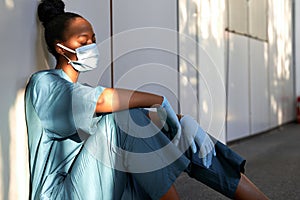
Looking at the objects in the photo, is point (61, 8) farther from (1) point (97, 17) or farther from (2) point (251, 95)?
(2) point (251, 95)

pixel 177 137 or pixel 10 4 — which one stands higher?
pixel 10 4

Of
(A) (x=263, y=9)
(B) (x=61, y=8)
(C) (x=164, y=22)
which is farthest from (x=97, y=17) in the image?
(A) (x=263, y=9)

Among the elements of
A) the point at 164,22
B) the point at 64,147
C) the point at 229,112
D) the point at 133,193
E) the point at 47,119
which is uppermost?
the point at 164,22

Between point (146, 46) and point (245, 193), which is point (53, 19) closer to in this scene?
point (245, 193)

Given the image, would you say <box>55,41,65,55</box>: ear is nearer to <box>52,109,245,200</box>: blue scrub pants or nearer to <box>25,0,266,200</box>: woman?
<box>25,0,266,200</box>: woman

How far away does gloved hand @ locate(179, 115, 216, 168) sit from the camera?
63.8 inches

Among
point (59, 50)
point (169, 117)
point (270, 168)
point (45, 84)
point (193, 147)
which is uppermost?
point (59, 50)

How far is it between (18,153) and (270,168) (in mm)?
2241

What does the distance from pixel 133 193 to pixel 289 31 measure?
6492 mm

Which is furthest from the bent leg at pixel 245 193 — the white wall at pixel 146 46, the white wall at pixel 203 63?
the white wall at pixel 203 63

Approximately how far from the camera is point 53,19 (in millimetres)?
1680

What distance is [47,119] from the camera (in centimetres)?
149

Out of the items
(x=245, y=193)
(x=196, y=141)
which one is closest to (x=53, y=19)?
(x=196, y=141)

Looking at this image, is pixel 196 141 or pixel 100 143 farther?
pixel 196 141
